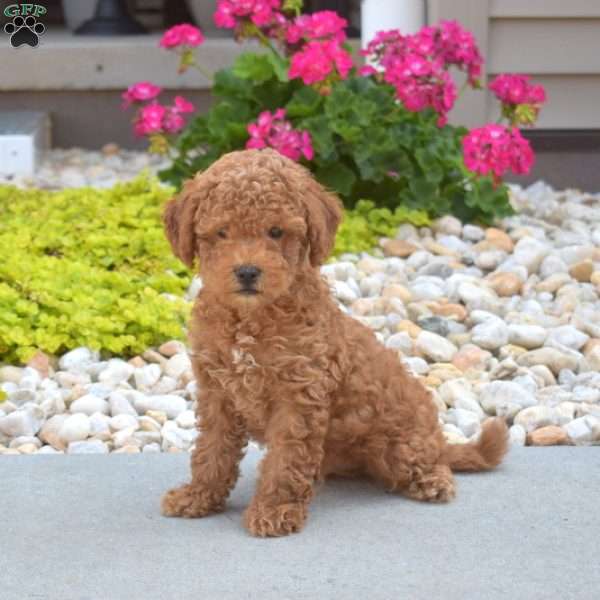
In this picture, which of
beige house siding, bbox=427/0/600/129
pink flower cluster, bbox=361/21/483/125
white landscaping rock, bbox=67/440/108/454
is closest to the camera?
white landscaping rock, bbox=67/440/108/454

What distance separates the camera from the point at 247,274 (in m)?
3.63

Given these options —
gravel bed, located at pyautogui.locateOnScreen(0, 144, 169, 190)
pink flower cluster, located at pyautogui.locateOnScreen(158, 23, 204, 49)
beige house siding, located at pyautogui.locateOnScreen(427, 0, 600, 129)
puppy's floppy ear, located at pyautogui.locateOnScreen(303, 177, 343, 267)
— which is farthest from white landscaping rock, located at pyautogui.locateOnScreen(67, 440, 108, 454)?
beige house siding, located at pyautogui.locateOnScreen(427, 0, 600, 129)

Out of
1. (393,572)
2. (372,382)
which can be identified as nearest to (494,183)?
(372,382)

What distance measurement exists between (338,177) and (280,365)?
3.42 meters

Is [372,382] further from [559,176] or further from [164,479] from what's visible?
[559,176]

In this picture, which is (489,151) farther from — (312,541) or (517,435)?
(312,541)

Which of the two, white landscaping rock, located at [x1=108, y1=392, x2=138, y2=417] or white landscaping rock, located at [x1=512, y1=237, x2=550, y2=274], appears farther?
white landscaping rock, located at [x1=512, y1=237, x2=550, y2=274]

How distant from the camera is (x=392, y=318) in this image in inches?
241

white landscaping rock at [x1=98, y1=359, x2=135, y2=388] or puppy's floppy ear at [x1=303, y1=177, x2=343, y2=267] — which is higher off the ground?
puppy's floppy ear at [x1=303, y1=177, x2=343, y2=267]

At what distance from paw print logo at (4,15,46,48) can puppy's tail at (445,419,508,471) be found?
6.30 meters

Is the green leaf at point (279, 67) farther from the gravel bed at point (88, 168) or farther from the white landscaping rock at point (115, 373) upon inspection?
the white landscaping rock at point (115, 373)

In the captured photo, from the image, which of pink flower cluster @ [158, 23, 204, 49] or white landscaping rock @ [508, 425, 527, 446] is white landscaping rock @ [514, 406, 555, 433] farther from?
pink flower cluster @ [158, 23, 204, 49]

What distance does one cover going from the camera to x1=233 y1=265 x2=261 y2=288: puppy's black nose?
11.9ft

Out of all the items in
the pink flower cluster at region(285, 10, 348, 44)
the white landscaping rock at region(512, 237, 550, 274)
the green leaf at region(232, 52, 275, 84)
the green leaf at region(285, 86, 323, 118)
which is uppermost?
the pink flower cluster at region(285, 10, 348, 44)
